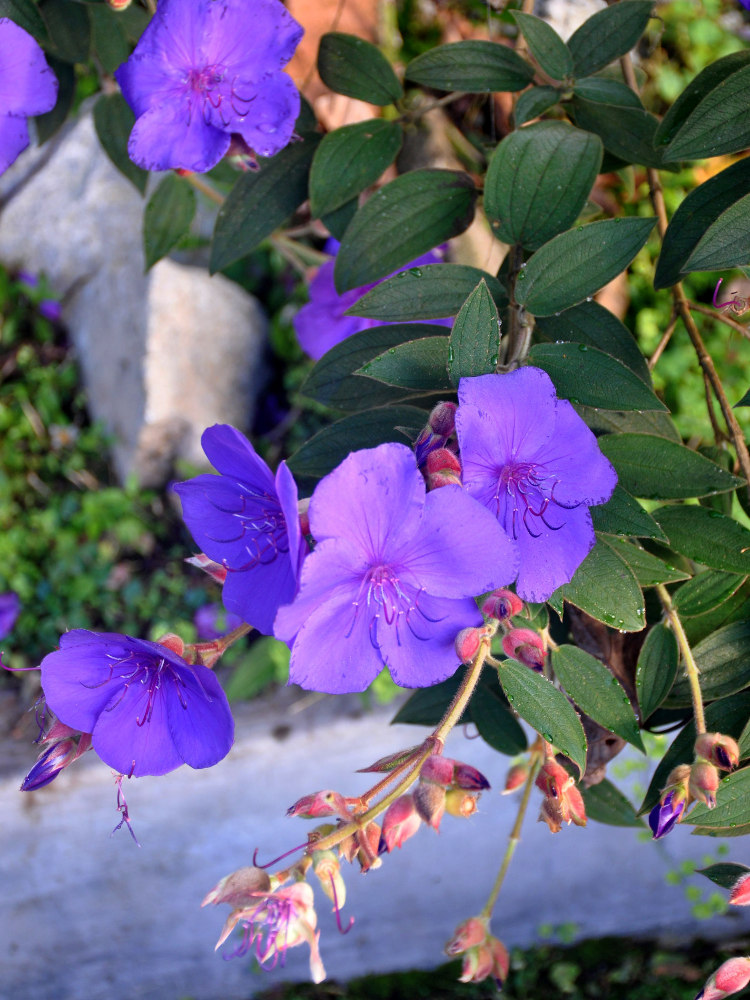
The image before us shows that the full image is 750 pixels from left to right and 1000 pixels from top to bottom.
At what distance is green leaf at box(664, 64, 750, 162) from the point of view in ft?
2.63

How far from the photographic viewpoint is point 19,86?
3.10ft

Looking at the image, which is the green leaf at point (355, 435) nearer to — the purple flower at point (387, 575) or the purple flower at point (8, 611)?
the purple flower at point (387, 575)

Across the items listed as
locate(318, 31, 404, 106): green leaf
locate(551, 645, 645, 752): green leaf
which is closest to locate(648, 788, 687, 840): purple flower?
locate(551, 645, 645, 752): green leaf

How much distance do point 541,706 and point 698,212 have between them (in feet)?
1.73

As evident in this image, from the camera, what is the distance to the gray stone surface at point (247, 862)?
1.68 m

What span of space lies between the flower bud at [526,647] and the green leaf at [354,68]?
0.72m

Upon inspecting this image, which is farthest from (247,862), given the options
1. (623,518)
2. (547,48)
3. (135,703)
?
(547,48)

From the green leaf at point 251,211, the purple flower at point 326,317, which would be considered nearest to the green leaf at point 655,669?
the purple flower at point 326,317

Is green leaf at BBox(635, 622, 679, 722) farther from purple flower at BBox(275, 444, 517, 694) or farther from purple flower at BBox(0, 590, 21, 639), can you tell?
purple flower at BBox(0, 590, 21, 639)

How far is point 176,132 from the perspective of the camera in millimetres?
929

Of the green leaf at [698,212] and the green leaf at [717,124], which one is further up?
the green leaf at [717,124]

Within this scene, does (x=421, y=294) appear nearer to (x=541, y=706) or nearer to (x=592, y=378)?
(x=592, y=378)

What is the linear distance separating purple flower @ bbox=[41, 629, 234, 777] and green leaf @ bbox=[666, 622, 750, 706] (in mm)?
485

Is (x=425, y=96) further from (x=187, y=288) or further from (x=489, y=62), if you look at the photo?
(x=489, y=62)
